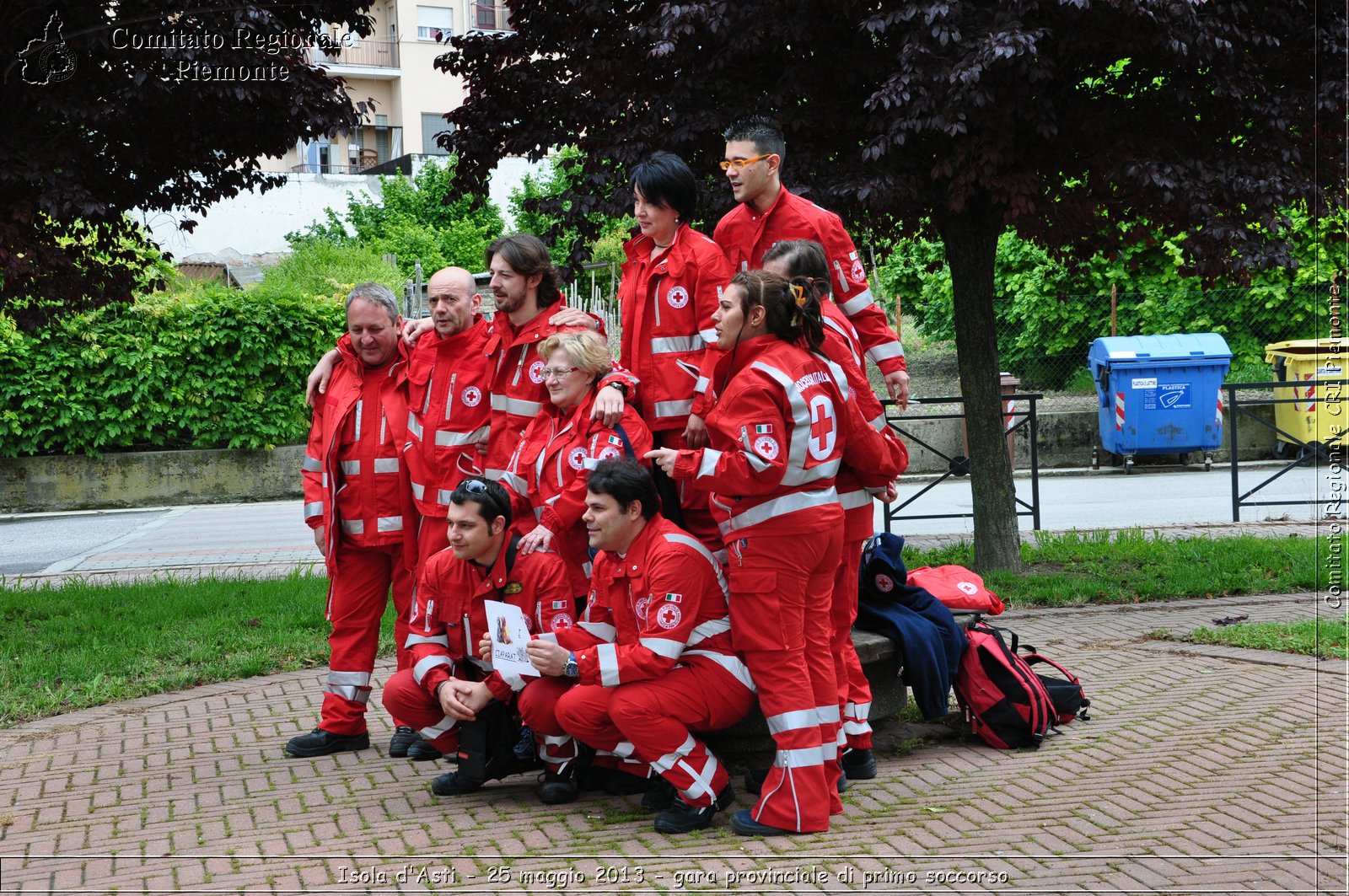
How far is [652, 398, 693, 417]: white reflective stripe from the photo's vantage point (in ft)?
17.6

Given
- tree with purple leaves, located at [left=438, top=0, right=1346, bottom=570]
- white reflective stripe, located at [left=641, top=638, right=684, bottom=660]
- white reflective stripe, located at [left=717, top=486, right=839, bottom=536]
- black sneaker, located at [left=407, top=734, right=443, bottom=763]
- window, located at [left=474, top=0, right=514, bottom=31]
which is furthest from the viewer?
window, located at [left=474, top=0, right=514, bottom=31]

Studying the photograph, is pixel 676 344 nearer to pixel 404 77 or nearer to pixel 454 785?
pixel 454 785

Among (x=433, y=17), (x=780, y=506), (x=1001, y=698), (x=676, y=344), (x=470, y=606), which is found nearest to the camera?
(x=780, y=506)

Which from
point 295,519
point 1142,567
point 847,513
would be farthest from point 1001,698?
point 295,519

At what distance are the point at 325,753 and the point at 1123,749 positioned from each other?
365 cm

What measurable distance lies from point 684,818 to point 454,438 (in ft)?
7.22

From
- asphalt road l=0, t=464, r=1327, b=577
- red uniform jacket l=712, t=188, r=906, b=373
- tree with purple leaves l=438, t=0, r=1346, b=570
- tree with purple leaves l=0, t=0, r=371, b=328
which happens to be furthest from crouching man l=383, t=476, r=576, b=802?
asphalt road l=0, t=464, r=1327, b=577

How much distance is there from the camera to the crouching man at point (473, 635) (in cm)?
508

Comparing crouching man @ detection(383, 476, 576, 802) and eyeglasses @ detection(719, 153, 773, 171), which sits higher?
eyeglasses @ detection(719, 153, 773, 171)

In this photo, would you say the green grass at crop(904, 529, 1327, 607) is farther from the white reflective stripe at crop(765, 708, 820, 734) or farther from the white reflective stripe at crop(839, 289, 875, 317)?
the white reflective stripe at crop(765, 708, 820, 734)

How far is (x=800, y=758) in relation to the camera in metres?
4.57

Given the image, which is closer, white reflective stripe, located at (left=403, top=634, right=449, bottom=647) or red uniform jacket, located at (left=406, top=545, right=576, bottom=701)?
red uniform jacket, located at (left=406, top=545, right=576, bottom=701)

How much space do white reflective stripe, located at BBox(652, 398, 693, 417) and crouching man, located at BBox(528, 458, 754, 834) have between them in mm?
506

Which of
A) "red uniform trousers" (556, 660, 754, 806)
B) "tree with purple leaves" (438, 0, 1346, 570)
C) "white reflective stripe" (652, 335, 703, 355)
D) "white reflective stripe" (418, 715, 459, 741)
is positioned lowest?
"white reflective stripe" (418, 715, 459, 741)
